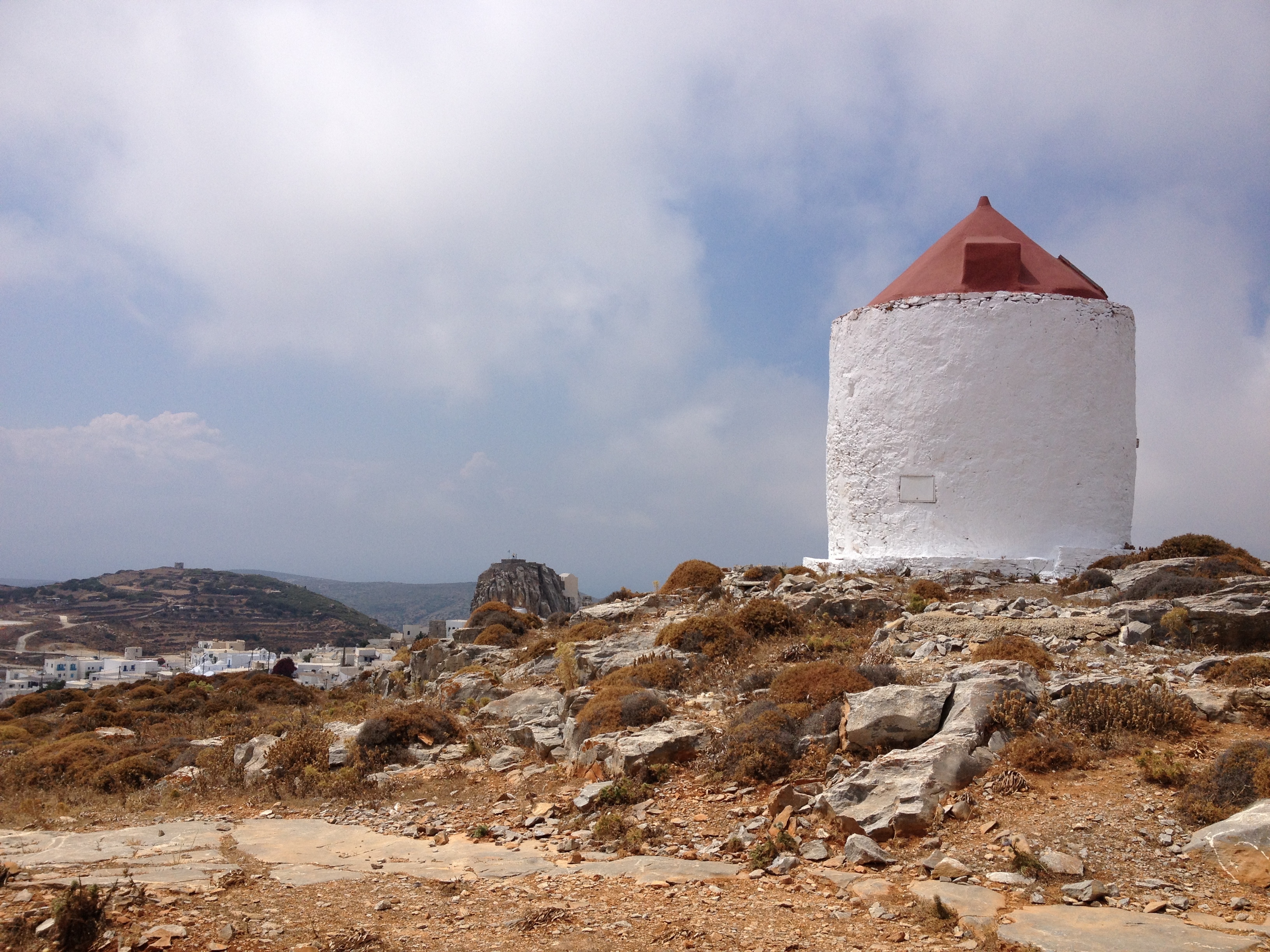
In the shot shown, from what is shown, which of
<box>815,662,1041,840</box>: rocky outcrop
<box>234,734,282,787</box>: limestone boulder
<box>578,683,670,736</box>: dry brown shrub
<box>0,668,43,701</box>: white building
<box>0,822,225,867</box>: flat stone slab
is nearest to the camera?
<box>815,662,1041,840</box>: rocky outcrop

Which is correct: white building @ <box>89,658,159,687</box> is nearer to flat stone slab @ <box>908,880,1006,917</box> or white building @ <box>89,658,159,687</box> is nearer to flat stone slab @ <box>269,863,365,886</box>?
flat stone slab @ <box>269,863,365,886</box>

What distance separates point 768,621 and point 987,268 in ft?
30.6

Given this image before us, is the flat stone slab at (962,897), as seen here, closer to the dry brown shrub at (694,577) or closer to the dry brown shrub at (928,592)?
the dry brown shrub at (928,592)

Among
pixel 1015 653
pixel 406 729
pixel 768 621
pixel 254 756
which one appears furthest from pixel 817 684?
pixel 254 756

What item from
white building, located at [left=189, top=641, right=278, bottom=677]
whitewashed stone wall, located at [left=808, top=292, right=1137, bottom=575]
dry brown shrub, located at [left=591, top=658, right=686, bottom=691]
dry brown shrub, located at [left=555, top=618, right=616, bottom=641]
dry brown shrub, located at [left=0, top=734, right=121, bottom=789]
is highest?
whitewashed stone wall, located at [left=808, top=292, right=1137, bottom=575]

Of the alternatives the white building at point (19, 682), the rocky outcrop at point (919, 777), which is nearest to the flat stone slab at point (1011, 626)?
the rocky outcrop at point (919, 777)

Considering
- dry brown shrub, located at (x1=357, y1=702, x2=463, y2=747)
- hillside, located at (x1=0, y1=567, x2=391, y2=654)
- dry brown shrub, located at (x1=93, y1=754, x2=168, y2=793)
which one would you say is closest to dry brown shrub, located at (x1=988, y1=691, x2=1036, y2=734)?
dry brown shrub, located at (x1=357, y1=702, x2=463, y2=747)

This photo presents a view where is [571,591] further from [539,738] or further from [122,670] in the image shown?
[122,670]

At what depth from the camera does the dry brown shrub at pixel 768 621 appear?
564 inches

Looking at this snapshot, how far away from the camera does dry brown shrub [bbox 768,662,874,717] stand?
32.2ft

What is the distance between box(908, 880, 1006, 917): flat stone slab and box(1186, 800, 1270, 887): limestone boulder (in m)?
1.64

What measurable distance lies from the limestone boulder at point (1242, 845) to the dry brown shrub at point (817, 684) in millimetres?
3762

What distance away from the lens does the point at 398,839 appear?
871cm

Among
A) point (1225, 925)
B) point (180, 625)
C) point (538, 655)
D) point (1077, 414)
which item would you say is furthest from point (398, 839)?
point (180, 625)
